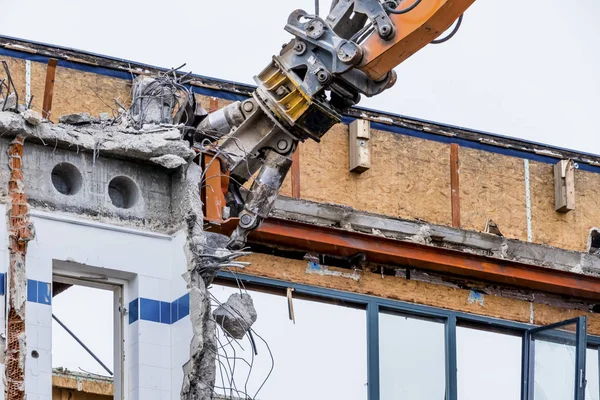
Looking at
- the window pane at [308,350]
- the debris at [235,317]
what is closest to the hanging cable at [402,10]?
the debris at [235,317]

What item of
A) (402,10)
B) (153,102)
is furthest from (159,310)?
(402,10)

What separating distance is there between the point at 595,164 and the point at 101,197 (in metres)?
12.3

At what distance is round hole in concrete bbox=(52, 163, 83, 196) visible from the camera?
20.3 metres

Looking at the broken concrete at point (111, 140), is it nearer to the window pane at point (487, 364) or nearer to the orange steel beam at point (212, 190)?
the orange steel beam at point (212, 190)

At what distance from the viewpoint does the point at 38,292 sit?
19.5m

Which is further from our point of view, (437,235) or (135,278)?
(437,235)

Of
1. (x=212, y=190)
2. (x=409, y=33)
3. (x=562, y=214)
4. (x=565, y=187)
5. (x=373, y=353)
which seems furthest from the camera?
(x=562, y=214)

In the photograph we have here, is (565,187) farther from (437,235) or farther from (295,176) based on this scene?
(295,176)

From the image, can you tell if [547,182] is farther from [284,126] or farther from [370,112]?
[284,126]

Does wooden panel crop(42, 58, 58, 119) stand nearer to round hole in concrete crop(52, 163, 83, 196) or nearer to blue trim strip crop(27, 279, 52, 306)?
round hole in concrete crop(52, 163, 83, 196)

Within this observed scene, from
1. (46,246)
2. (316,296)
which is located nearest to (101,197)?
(46,246)

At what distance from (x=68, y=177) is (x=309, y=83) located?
4832 millimetres

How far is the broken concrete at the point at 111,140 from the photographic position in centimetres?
2000

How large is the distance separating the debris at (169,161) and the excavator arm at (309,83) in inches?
96.0
